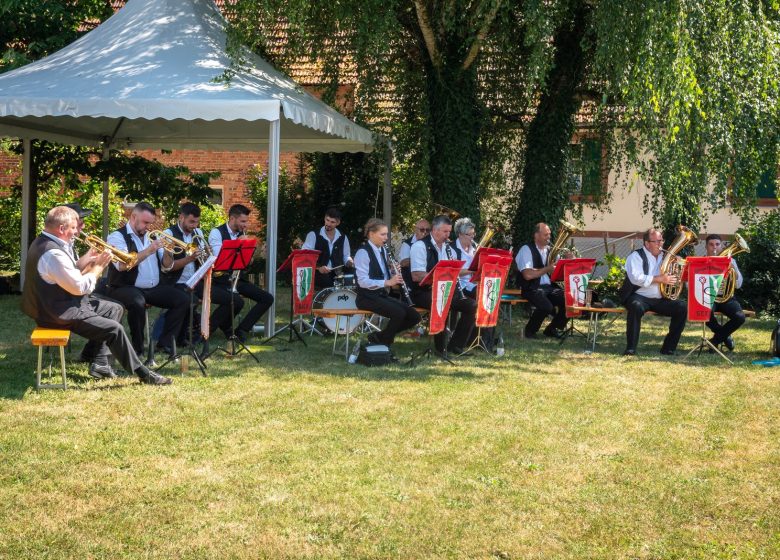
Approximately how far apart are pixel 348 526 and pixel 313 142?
34.7ft

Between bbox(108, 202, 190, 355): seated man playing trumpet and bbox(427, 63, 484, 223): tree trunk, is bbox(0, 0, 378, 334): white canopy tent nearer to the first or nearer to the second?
bbox(427, 63, 484, 223): tree trunk

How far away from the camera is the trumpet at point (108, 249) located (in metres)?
8.18

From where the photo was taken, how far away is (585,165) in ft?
49.4

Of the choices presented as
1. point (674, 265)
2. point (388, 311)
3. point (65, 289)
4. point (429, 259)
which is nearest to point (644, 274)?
point (674, 265)

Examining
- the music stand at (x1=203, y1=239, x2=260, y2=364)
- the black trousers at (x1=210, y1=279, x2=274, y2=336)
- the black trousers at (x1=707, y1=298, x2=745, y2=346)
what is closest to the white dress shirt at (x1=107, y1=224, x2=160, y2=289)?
the music stand at (x1=203, y1=239, x2=260, y2=364)

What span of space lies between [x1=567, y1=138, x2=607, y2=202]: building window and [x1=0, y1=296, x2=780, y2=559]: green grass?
248 inches

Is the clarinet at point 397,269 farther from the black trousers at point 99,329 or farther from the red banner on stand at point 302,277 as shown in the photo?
the black trousers at point 99,329

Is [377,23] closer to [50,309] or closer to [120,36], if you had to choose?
[120,36]

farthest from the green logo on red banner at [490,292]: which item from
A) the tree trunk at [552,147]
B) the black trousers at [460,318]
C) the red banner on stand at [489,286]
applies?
the tree trunk at [552,147]

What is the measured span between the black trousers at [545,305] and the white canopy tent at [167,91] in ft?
10.8

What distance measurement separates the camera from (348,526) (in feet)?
16.2

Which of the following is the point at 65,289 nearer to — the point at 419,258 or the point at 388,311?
the point at 388,311

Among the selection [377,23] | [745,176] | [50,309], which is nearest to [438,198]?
[377,23]

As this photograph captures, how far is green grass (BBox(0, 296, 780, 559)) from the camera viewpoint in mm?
4785
